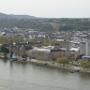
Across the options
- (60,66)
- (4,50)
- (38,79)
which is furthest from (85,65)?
(4,50)

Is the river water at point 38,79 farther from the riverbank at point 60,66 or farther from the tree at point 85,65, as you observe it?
the tree at point 85,65

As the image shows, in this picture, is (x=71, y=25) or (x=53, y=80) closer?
(x=53, y=80)

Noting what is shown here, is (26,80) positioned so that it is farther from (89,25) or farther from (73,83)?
(89,25)

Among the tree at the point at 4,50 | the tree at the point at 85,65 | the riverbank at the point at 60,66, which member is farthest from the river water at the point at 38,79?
the tree at the point at 4,50

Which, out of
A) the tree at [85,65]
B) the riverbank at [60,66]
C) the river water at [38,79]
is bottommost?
the river water at [38,79]

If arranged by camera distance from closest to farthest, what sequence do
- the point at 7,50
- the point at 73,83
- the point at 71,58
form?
1. the point at 73,83
2. the point at 71,58
3. the point at 7,50

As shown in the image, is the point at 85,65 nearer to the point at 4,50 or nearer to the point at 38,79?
the point at 38,79

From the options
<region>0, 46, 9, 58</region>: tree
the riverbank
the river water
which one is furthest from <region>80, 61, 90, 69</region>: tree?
<region>0, 46, 9, 58</region>: tree

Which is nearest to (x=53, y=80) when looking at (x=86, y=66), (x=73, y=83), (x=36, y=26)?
(x=73, y=83)
